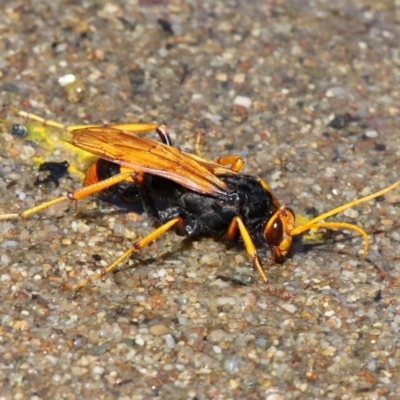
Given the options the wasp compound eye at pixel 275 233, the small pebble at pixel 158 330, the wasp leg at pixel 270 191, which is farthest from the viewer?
the wasp leg at pixel 270 191

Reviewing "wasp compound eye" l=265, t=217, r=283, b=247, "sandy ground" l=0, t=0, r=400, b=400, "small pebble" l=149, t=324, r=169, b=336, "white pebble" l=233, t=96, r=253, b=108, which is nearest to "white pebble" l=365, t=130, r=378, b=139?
"sandy ground" l=0, t=0, r=400, b=400

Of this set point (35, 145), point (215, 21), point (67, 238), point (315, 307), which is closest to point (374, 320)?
point (315, 307)

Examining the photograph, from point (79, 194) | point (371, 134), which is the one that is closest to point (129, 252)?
point (79, 194)

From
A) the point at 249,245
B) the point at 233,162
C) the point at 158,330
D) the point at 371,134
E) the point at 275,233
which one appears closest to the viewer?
the point at 158,330

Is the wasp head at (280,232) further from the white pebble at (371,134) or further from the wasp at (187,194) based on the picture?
the white pebble at (371,134)

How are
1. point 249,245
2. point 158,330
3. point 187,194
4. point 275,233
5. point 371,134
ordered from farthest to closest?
point 371,134 → point 187,194 → point 275,233 → point 249,245 → point 158,330

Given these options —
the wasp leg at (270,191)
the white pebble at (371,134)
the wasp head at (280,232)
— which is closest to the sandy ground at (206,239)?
the white pebble at (371,134)

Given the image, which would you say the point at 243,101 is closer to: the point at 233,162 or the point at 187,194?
the point at 233,162
